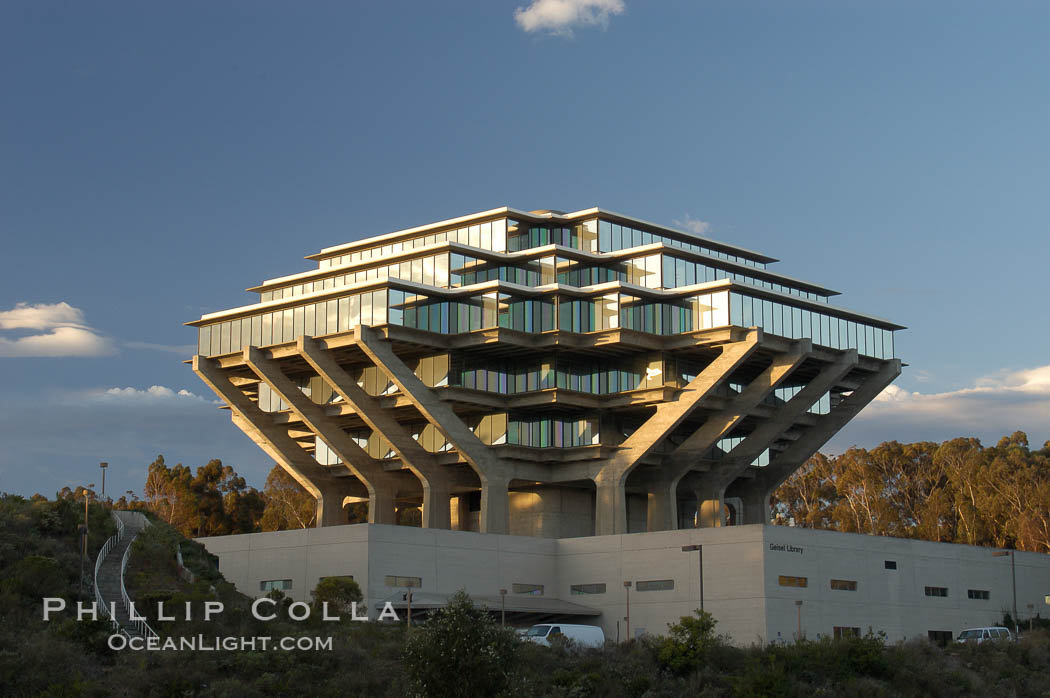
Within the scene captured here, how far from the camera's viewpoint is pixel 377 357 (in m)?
81.2

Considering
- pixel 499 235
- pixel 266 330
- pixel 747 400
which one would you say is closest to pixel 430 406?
pixel 266 330

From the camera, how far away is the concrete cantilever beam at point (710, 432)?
8688 cm

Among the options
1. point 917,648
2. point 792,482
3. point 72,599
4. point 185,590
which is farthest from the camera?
point 792,482

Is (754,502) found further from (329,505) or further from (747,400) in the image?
(329,505)

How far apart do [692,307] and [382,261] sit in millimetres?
21240

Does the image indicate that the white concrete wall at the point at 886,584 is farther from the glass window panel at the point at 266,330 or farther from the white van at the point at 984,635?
the glass window panel at the point at 266,330

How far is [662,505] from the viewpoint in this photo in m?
91.6

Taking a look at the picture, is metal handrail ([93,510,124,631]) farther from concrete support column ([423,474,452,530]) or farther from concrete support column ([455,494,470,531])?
concrete support column ([455,494,470,531])

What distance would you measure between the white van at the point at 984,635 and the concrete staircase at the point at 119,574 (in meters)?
41.9

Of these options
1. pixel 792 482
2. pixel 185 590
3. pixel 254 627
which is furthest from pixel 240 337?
pixel 792 482

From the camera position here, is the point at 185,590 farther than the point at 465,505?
No

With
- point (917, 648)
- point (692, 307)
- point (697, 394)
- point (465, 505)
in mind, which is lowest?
point (917, 648)

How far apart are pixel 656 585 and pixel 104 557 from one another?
99.4ft

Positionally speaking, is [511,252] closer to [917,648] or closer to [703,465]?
[703,465]
